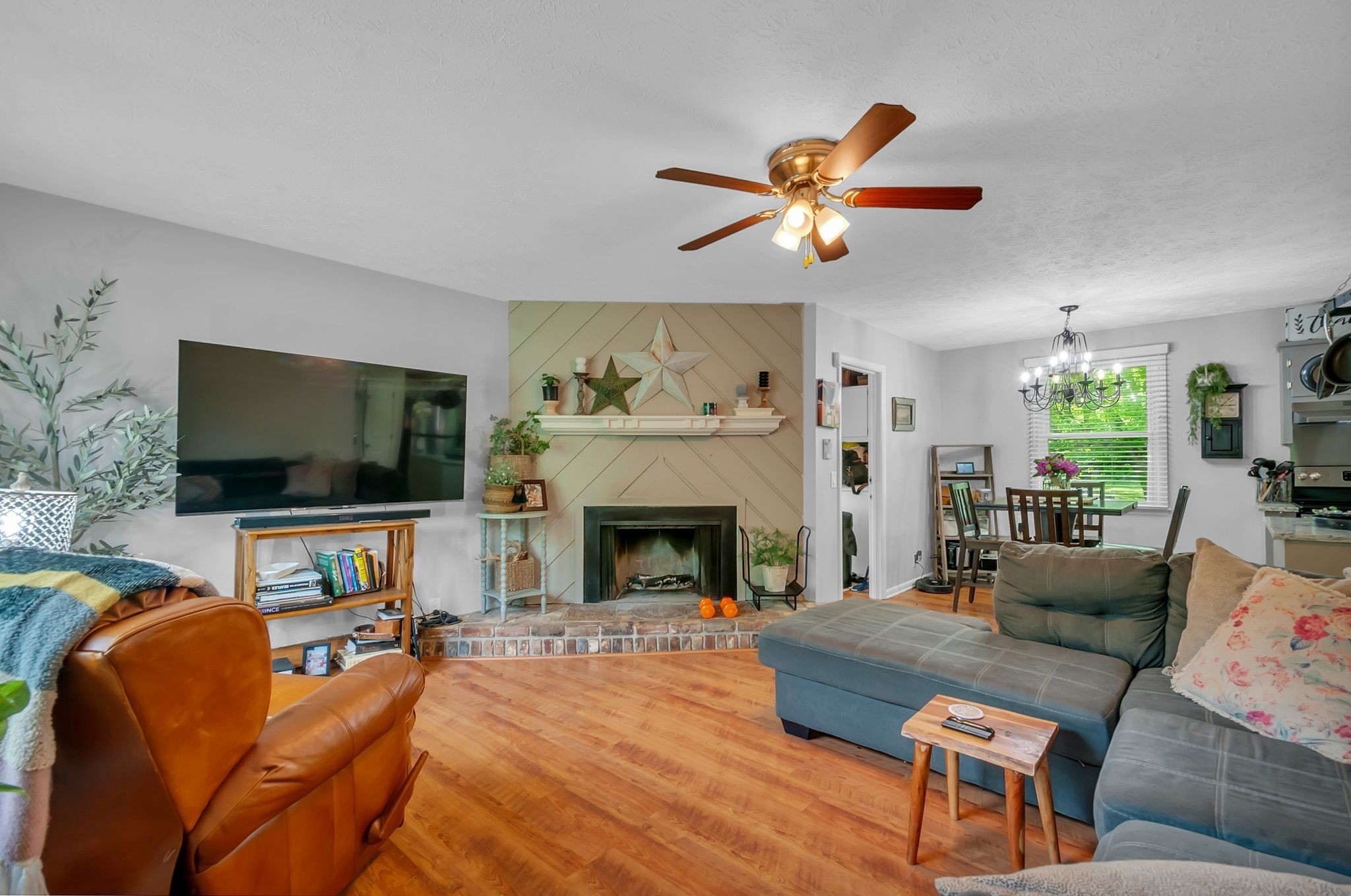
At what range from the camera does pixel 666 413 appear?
4.47 meters

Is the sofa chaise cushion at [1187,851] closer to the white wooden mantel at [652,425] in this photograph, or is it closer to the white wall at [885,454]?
the white wall at [885,454]

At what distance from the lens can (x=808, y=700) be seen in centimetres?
257

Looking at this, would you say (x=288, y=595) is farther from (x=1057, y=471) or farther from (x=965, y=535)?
(x=1057, y=471)

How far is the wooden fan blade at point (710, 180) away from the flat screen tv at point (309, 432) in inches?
95.0


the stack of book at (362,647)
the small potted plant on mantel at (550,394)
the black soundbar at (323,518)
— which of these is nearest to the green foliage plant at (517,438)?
the small potted plant on mantel at (550,394)

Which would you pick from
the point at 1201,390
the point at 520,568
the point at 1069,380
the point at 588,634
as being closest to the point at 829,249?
the point at 588,634

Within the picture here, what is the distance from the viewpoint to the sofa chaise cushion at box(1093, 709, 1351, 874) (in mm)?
1291

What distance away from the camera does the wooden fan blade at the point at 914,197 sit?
193 centimetres

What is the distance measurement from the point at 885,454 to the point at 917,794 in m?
3.90

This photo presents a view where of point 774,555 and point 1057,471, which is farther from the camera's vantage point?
point 1057,471

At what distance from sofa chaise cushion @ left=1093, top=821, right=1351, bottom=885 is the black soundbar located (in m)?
3.40

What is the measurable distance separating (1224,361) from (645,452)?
4.69 metres

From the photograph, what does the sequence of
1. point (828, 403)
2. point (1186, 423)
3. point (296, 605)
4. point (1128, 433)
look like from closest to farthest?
point (296, 605) → point (828, 403) → point (1186, 423) → point (1128, 433)

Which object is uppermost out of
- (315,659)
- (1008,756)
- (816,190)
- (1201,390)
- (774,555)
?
(816,190)
